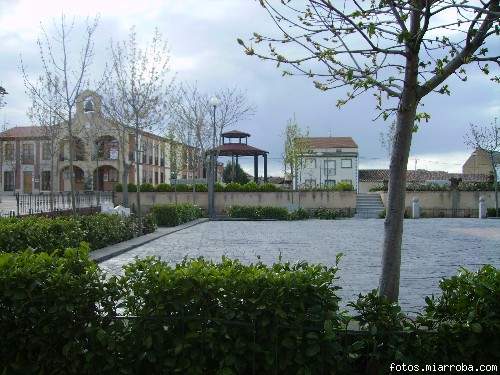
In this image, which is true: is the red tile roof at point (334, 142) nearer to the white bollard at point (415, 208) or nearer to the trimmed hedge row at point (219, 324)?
the white bollard at point (415, 208)

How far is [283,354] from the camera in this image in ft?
11.1

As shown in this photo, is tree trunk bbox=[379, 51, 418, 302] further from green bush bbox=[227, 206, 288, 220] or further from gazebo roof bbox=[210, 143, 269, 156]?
gazebo roof bbox=[210, 143, 269, 156]

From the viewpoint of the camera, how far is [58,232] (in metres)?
10.7

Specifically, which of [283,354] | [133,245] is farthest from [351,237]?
[283,354]

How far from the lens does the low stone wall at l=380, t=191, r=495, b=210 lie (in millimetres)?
34812

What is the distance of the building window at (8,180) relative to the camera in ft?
201

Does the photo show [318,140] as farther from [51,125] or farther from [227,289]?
[227,289]

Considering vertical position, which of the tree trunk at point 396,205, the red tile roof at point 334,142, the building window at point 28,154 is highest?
the red tile roof at point 334,142

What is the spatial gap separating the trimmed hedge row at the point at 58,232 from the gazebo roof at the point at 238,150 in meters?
19.6

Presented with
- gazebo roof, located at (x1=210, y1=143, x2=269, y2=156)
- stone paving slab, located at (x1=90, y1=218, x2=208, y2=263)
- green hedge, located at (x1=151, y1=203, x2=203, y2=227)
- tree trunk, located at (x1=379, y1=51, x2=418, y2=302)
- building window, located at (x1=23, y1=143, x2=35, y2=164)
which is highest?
building window, located at (x1=23, y1=143, x2=35, y2=164)

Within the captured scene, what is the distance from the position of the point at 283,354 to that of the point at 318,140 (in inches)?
3202

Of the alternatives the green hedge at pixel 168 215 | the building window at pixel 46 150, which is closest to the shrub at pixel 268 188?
the green hedge at pixel 168 215

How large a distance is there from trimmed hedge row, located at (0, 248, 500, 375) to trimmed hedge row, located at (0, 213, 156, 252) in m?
3.53

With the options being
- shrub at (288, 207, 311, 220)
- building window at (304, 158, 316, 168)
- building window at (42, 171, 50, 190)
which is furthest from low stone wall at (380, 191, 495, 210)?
building window at (42, 171, 50, 190)
